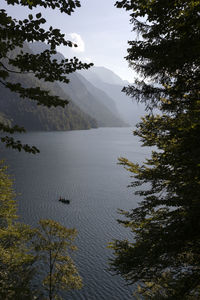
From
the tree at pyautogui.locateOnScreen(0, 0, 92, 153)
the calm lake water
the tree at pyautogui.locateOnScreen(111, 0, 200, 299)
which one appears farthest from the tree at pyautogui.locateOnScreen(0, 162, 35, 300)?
the tree at pyautogui.locateOnScreen(0, 0, 92, 153)

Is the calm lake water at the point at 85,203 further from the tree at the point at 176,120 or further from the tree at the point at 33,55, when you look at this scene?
the tree at the point at 33,55

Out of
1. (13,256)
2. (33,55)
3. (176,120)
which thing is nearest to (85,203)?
(13,256)

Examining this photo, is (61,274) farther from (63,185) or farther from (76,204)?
(63,185)

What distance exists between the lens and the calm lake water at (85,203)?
23.5 m

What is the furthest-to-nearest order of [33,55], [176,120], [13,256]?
1. [13,256]
2. [176,120]
3. [33,55]

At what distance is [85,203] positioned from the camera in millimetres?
43938

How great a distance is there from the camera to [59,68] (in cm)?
448

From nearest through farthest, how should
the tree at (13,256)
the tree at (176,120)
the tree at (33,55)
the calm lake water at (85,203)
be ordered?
the tree at (33,55) < the tree at (176,120) < the tree at (13,256) < the calm lake water at (85,203)

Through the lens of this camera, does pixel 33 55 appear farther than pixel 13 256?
No

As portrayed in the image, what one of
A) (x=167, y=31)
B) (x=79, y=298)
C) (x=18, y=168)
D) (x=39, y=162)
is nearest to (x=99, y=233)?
(x=79, y=298)

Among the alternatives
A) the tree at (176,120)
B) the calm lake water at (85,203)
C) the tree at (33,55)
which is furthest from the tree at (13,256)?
the tree at (33,55)

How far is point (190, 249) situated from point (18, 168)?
6587cm

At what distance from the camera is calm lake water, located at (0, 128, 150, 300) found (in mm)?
23547

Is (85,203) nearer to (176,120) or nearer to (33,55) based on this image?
(176,120)
